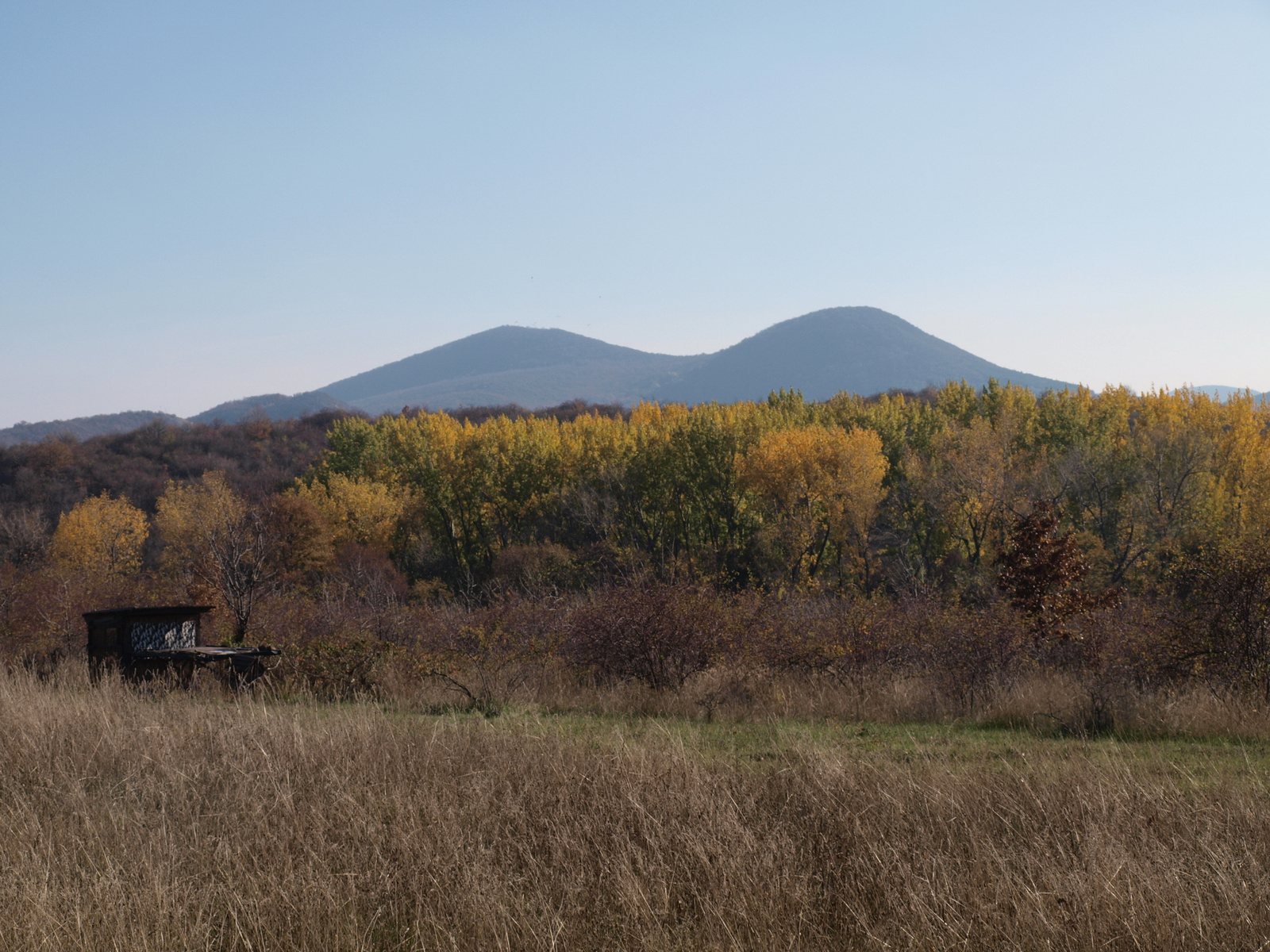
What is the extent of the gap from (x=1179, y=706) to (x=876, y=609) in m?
6.58

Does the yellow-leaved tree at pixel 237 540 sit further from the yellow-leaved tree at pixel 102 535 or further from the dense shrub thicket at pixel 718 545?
the yellow-leaved tree at pixel 102 535

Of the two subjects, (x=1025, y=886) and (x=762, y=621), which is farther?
(x=762, y=621)

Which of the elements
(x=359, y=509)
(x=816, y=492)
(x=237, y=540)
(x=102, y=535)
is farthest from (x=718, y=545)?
(x=102, y=535)

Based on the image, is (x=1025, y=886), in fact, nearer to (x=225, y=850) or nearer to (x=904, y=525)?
(x=225, y=850)

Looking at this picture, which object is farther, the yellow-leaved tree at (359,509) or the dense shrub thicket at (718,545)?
the yellow-leaved tree at (359,509)

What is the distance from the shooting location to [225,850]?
20.6 ft

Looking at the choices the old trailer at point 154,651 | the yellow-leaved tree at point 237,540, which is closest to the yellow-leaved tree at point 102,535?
the yellow-leaved tree at point 237,540

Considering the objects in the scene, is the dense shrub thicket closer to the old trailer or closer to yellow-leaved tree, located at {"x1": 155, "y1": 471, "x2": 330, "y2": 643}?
yellow-leaved tree, located at {"x1": 155, "y1": 471, "x2": 330, "y2": 643}

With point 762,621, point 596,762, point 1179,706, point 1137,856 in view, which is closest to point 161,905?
point 596,762

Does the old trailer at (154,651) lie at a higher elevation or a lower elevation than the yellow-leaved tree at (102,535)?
higher

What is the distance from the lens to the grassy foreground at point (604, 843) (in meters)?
5.22

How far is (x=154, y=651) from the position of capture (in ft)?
46.0

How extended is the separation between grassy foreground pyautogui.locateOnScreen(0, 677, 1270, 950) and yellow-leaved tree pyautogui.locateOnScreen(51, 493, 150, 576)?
173 feet

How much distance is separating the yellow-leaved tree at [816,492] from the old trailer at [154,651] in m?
40.9
